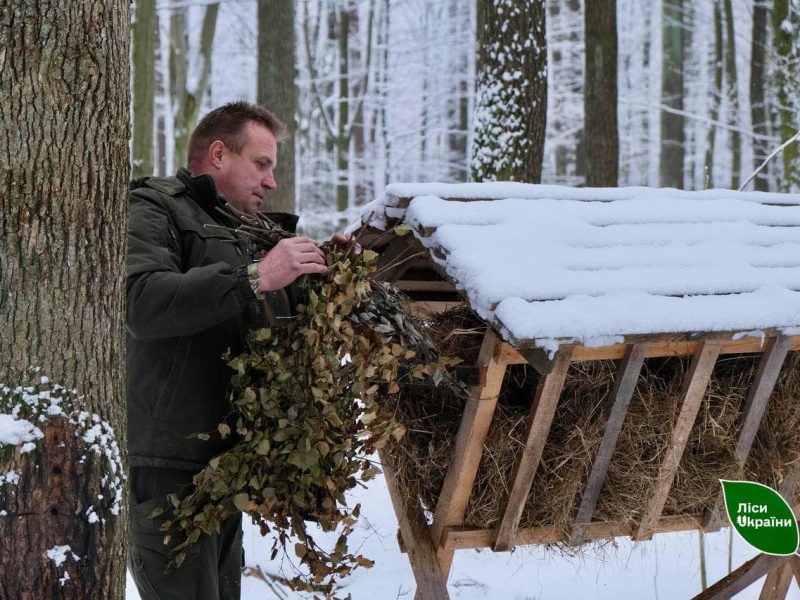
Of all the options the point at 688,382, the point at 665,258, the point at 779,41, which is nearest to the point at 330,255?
the point at 665,258

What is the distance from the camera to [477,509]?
9.36ft

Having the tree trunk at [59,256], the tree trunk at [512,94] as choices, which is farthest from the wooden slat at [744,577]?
the tree trunk at [512,94]

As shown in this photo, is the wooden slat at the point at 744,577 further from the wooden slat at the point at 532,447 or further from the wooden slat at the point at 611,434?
the wooden slat at the point at 532,447

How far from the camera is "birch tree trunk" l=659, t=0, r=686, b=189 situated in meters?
14.7

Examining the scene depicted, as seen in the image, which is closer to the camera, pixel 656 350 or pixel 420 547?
pixel 656 350

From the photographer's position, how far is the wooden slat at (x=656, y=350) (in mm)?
2588

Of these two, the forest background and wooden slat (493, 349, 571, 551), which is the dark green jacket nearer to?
wooden slat (493, 349, 571, 551)

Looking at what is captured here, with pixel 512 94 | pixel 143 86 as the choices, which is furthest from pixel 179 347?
pixel 143 86

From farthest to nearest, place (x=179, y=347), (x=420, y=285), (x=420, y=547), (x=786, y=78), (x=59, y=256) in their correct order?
(x=786, y=78) < (x=420, y=285) < (x=420, y=547) < (x=179, y=347) < (x=59, y=256)

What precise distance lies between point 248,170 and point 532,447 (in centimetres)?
135

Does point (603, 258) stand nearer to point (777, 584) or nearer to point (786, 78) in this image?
point (777, 584)

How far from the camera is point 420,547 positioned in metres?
2.96

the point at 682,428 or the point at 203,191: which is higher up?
the point at 203,191

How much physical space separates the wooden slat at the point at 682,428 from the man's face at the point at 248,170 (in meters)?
1.59
